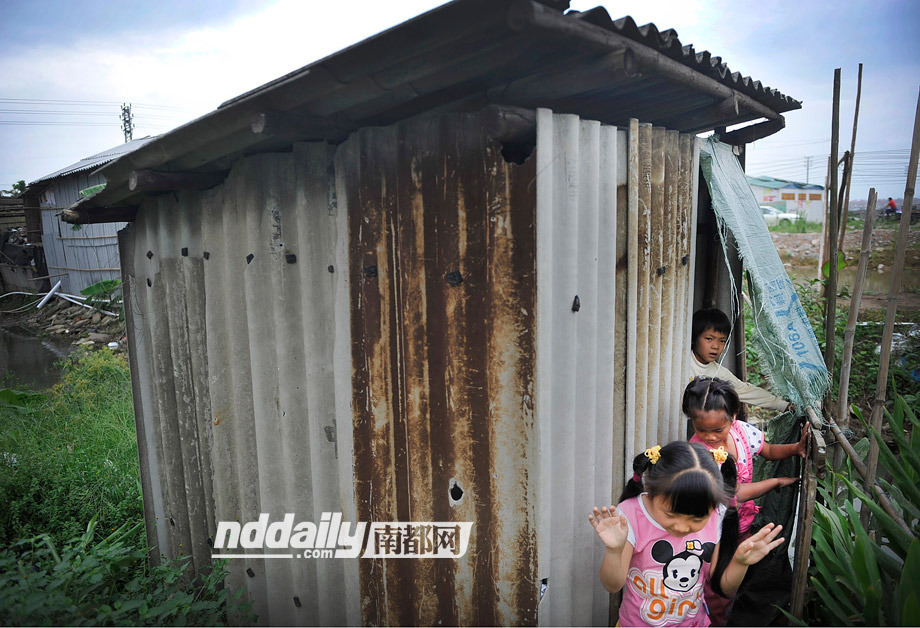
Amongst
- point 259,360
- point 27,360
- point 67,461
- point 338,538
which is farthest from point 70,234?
point 338,538

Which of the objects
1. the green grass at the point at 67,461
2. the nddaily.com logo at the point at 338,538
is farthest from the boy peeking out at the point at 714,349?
the green grass at the point at 67,461

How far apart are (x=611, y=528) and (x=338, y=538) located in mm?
1438

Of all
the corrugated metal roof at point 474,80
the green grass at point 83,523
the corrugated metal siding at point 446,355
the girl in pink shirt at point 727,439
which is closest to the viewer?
the corrugated metal roof at point 474,80

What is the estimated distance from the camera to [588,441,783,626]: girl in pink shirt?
7.51 feet

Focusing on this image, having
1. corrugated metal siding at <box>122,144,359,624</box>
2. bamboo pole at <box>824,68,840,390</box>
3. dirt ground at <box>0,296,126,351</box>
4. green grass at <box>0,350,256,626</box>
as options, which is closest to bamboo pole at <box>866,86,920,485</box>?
bamboo pole at <box>824,68,840,390</box>

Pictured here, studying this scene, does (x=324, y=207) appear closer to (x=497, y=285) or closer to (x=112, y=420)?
(x=497, y=285)

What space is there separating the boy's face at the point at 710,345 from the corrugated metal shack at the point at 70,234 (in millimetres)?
16345

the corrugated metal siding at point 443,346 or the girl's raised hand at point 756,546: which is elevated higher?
the corrugated metal siding at point 443,346

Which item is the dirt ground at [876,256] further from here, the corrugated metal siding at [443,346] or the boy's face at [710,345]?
the corrugated metal siding at [443,346]

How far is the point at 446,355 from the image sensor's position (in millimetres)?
2416

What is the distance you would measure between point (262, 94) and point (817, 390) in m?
3.48

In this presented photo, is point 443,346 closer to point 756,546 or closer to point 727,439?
point 756,546

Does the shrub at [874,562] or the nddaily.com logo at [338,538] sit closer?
the shrub at [874,562]

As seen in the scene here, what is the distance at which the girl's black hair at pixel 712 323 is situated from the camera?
3.70 m
